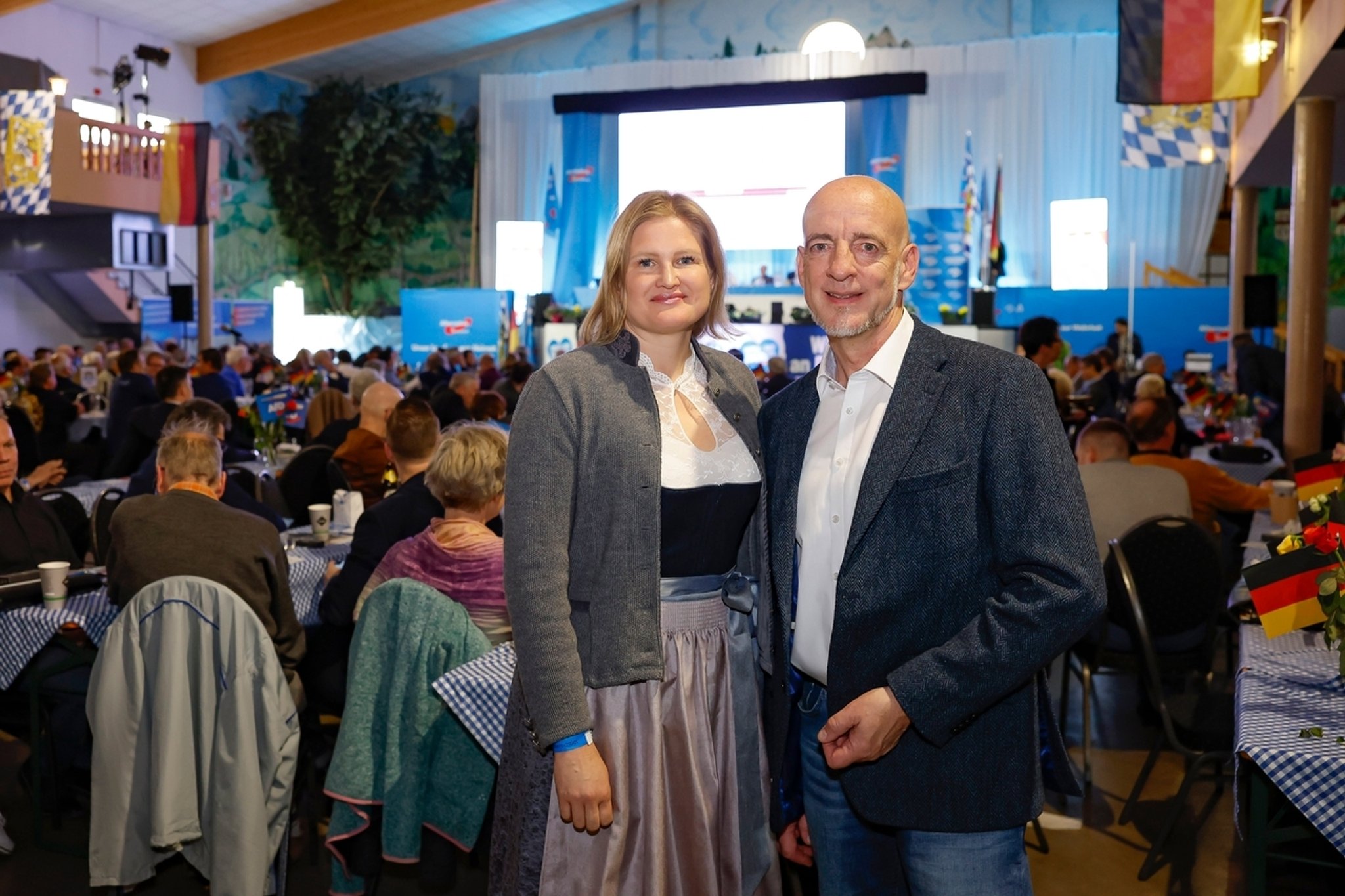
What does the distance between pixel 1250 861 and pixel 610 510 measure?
5.17ft

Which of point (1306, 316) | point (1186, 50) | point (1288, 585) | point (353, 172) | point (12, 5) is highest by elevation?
point (12, 5)

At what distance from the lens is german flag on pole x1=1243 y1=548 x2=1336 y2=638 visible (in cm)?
249

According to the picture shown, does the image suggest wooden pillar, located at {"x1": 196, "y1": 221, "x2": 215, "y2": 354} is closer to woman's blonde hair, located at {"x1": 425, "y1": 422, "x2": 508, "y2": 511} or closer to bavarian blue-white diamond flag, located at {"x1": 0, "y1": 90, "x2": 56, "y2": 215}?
bavarian blue-white diamond flag, located at {"x1": 0, "y1": 90, "x2": 56, "y2": 215}

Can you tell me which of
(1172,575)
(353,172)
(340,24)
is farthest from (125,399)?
(353,172)

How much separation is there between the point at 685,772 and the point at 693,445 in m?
0.50

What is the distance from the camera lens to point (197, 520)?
3.18 m

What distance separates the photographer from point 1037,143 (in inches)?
695

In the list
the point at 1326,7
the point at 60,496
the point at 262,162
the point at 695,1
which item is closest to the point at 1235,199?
the point at 1326,7

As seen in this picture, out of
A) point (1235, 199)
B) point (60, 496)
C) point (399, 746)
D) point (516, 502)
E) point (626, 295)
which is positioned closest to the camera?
Result: point (516, 502)

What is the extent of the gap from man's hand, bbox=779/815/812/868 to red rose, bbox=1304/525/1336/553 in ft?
3.67

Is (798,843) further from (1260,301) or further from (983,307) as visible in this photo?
(983,307)

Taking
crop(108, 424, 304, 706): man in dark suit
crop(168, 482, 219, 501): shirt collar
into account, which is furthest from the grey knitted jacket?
crop(168, 482, 219, 501): shirt collar

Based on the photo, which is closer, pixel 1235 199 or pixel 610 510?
pixel 610 510

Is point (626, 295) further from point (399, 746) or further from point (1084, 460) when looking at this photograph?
point (1084, 460)
